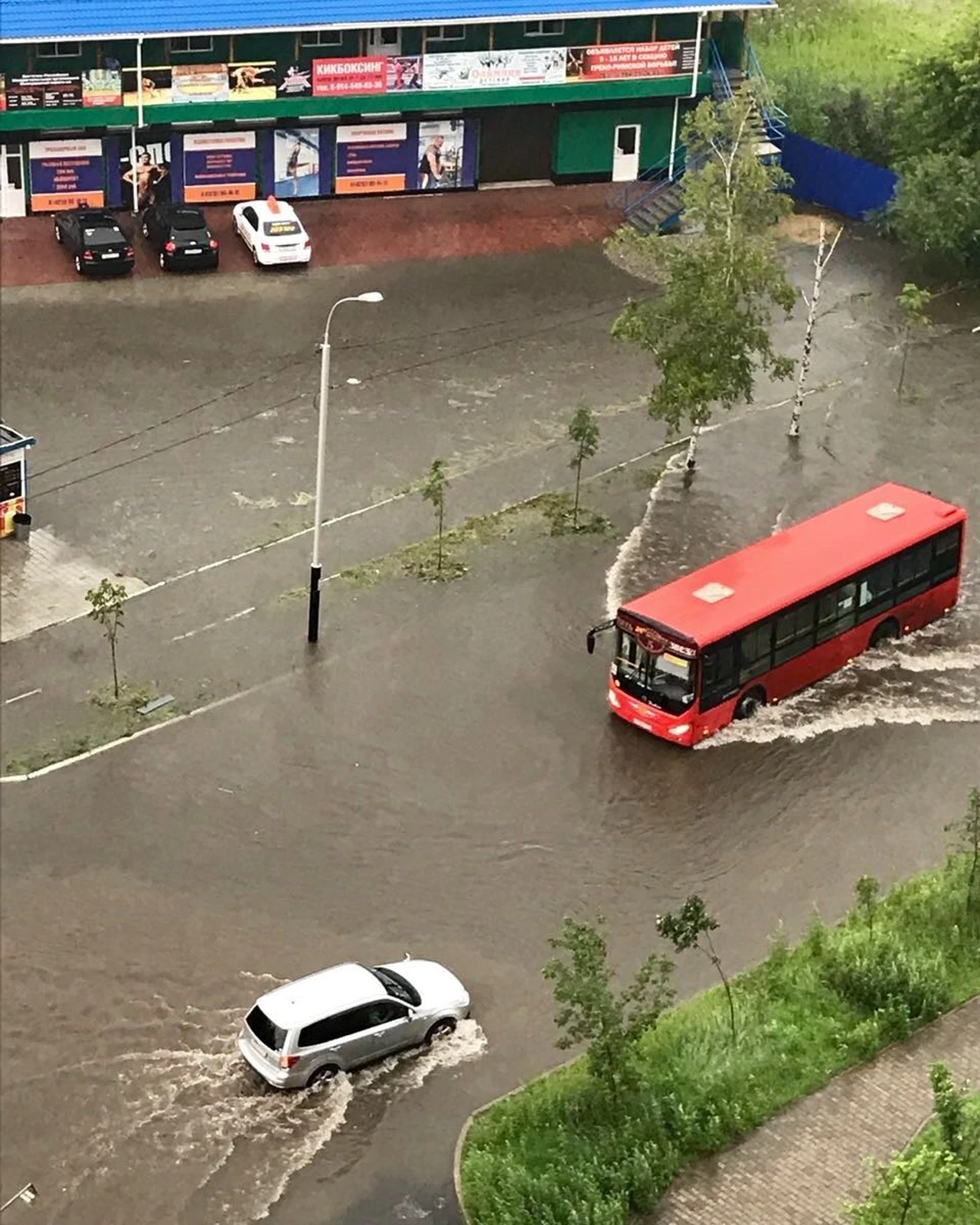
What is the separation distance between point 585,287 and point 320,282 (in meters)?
6.96

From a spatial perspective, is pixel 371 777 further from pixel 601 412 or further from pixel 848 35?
pixel 848 35

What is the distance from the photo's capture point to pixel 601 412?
1853 inches

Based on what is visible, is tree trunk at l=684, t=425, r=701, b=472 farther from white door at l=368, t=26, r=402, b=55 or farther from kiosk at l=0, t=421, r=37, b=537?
white door at l=368, t=26, r=402, b=55

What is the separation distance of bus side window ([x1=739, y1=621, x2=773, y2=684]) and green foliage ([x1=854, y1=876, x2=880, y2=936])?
5.24 meters

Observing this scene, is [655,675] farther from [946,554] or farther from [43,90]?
[43,90]

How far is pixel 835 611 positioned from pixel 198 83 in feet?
90.2

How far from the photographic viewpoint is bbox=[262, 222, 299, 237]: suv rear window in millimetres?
54031

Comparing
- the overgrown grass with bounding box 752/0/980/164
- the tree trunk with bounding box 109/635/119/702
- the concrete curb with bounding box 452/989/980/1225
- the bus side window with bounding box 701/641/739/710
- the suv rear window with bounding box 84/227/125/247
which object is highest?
the overgrown grass with bounding box 752/0/980/164

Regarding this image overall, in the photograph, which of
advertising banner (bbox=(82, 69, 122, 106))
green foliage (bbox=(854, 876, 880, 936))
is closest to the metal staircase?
advertising banner (bbox=(82, 69, 122, 106))

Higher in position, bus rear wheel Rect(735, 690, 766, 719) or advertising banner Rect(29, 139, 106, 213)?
advertising banner Rect(29, 139, 106, 213)

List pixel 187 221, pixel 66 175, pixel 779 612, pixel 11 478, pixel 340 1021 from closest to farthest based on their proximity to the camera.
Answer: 1. pixel 340 1021
2. pixel 779 612
3. pixel 11 478
4. pixel 187 221
5. pixel 66 175

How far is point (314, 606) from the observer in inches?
1471

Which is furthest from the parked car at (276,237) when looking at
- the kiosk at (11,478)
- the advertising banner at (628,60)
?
the kiosk at (11,478)

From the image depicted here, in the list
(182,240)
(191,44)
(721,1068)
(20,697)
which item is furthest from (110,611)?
(191,44)
